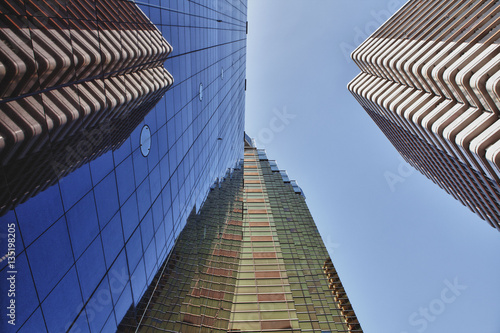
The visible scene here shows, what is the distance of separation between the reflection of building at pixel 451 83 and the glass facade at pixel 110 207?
24.4 m

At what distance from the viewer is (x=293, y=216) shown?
68.8 meters

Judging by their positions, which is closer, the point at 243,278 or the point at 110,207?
the point at 110,207

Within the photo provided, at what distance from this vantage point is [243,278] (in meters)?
41.6

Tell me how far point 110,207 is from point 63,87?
248 inches

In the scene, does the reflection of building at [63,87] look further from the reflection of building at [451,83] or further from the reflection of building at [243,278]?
the reflection of building at [451,83]

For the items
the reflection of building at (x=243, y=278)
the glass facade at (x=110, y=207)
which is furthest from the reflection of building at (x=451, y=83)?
the reflection of building at (x=243, y=278)

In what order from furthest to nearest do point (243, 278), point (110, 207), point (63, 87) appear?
point (243, 278), point (110, 207), point (63, 87)

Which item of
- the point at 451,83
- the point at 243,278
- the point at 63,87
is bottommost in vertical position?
the point at 63,87

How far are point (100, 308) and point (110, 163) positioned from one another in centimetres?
683

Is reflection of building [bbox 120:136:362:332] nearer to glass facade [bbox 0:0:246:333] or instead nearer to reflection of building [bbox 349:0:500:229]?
glass facade [bbox 0:0:246:333]

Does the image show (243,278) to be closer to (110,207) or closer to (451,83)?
(110,207)

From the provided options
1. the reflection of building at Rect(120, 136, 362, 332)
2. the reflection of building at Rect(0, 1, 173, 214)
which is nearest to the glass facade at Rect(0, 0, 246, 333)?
the reflection of building at Rect(0, 1, 173, 214)

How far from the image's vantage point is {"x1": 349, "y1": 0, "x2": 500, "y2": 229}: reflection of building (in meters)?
25.8

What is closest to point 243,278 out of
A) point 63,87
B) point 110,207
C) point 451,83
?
point 110,207
